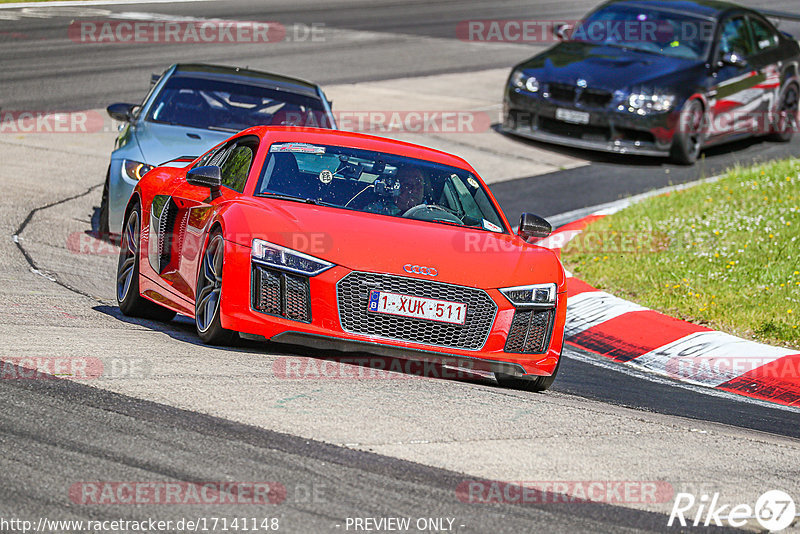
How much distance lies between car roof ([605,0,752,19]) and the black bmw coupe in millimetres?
23

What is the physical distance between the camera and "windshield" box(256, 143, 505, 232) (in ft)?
25.8

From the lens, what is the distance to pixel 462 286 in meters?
7.17

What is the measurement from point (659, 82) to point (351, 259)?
→ 10.1 m

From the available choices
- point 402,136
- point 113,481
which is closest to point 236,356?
point 113,481

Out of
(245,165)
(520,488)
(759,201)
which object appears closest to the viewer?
(520,488)

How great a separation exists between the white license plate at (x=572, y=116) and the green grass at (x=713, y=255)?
2.22m

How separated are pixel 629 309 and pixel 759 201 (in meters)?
3.69

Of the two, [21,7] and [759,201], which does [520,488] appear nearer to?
[759,201]

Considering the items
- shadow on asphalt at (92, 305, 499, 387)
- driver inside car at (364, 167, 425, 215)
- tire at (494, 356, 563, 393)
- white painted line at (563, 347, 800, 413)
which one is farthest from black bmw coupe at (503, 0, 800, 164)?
tire at (494, 356, 563, 393)

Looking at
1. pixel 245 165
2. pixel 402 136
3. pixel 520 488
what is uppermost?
pixel 245 165

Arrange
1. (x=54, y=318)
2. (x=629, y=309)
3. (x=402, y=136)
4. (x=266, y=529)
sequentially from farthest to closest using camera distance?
1. (x=402, y=136)
2. (x=629, y=309)
3. (x=54, y=318)
4. (x=266, y=529)

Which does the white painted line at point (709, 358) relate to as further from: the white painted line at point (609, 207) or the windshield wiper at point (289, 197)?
the white painted line at point (609, 207)

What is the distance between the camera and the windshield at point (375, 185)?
25.8 ft

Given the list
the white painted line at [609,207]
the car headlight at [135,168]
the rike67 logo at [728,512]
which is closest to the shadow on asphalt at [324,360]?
the rike67 logo at [728,512]
